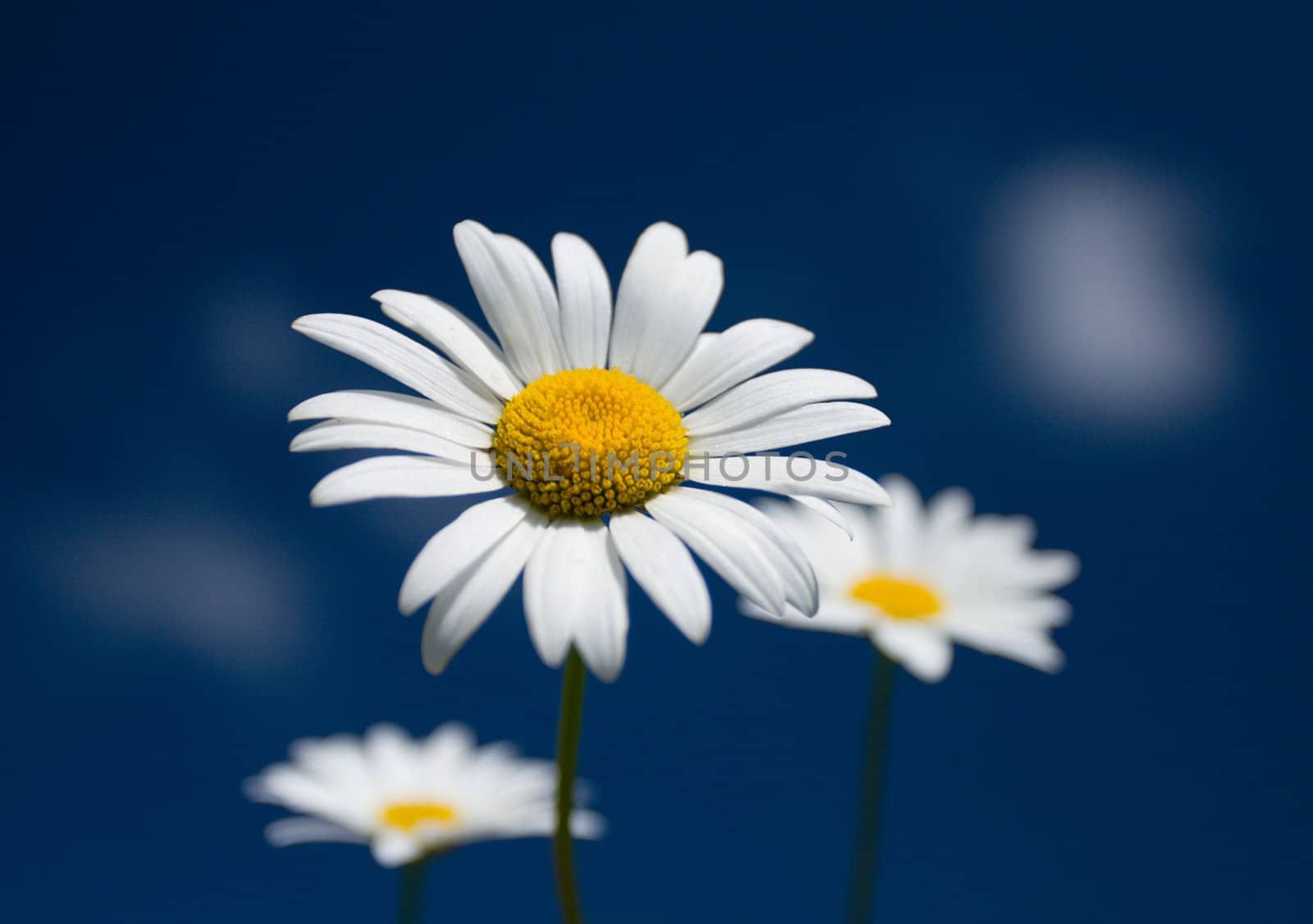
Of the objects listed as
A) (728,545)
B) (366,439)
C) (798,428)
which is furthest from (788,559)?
(366,439)

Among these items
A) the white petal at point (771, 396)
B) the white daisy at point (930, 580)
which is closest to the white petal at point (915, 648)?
the white daisy at point (930, 580)

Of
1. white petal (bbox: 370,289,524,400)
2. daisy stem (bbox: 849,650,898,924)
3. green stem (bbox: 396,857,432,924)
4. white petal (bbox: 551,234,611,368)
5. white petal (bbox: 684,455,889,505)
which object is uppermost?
white petal (bbox: 551,234,611,368)

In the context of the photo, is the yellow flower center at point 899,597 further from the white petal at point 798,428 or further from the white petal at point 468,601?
the white petal at point 468,601

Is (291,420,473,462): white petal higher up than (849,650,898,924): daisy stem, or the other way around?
(291,420,473,462): white petal

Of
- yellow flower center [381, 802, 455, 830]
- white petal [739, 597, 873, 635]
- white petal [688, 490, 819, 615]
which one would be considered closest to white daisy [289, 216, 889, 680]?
white petal [688, 490, 819, 615]

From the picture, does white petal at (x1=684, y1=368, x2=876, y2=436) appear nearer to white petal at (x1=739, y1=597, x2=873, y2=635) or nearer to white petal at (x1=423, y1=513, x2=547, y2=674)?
white petal at (x1=423, y1=513, x2=547, y2=674)

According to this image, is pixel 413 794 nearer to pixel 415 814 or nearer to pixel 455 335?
pixel 415 814

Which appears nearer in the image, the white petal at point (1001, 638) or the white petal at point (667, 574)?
the white petal at point (667, 574)
